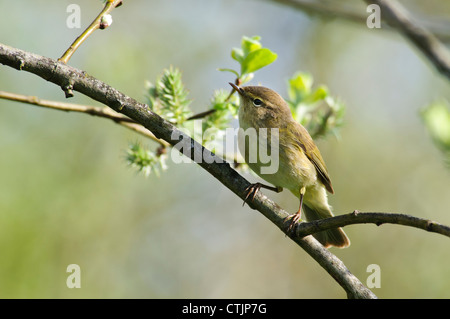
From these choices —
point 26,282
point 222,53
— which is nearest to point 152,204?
point 26,282

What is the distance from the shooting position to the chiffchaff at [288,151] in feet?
11.6

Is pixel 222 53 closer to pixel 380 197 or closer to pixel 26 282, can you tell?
pixel 380 197

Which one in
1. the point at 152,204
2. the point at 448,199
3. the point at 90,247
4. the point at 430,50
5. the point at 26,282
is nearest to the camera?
the point at 430,50

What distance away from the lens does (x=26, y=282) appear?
4797 millimetres

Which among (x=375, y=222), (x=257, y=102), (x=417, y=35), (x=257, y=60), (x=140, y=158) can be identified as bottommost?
(x=375, y=222)

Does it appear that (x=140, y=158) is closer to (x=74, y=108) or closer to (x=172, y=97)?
(x=172, y=97)

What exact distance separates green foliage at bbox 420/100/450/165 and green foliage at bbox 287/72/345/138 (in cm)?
121

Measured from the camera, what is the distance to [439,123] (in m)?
2.15

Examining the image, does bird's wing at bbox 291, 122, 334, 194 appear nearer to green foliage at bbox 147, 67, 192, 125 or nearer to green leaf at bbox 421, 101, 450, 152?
green foliage at bbox 147, 67, 192, 125

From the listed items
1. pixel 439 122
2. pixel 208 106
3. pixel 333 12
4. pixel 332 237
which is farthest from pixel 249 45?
pixel 332 237

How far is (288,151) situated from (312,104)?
411 mm

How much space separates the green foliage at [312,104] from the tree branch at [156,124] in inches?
54.2

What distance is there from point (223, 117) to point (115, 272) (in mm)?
3645

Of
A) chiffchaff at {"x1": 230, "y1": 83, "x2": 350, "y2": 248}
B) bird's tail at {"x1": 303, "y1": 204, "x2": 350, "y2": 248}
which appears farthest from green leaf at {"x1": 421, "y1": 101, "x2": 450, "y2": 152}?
bird's tail at {"x1": 303, "y1": 204, "x2": 350, "y2": 248}
